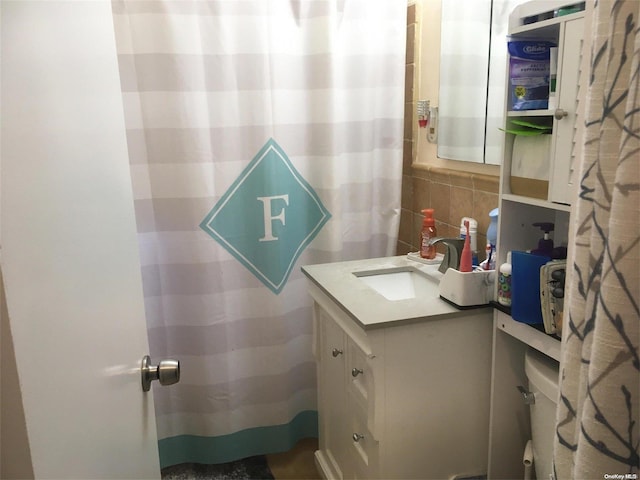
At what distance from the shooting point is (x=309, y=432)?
2.30 m

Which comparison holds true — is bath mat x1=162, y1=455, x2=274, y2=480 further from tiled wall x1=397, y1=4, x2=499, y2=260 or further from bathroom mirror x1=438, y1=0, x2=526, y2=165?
bathroom mirror x1=438, y1=0, x2=526, y2=165

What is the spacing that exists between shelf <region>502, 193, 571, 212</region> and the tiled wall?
1.25 ft

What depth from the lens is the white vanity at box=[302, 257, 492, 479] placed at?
1.44 meters

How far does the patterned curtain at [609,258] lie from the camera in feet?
1.82

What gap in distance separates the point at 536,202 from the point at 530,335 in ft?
1.07

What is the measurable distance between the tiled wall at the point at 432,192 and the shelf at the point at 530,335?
431 mm

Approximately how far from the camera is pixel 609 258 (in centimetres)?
57

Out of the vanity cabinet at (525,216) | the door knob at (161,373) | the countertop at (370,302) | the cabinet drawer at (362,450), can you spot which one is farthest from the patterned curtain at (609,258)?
the cabinet drawer at (362,450)

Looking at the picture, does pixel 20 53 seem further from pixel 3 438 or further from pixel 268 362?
pixel 268 362

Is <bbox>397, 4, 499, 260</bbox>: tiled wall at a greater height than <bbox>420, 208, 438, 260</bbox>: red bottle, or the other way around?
<bbox>397, 4, 499, 260</bbox>: tiled wall

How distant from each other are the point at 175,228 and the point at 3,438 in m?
1.47

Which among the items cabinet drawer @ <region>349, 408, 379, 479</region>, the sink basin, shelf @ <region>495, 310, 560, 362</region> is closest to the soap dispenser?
shelf @ <region>495, 310, 560, 362</region>

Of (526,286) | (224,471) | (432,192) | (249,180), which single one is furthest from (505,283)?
(224,471)

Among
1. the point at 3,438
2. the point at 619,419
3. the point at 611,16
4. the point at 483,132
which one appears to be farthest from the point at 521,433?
the point at 3,438
